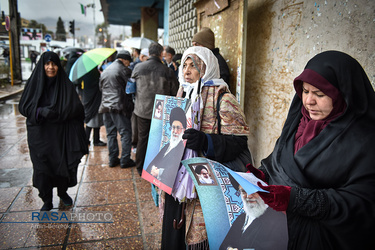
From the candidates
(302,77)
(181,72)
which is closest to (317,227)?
(302,77)

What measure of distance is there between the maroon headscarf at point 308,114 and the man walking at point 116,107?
3.62 m

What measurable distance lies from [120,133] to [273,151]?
3564 mm

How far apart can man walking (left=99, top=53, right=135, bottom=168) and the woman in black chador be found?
52.9 inches

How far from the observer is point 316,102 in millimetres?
1306

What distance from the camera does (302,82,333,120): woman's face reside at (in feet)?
4.19

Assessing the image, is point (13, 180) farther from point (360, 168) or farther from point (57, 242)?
point (360, 168)

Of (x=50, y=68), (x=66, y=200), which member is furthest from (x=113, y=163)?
(x=50, y=68)

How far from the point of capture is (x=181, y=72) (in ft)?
7.70

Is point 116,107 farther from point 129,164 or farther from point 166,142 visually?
point 166,142

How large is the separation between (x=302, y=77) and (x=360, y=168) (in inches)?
19.2

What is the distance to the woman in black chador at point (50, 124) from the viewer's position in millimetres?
3074

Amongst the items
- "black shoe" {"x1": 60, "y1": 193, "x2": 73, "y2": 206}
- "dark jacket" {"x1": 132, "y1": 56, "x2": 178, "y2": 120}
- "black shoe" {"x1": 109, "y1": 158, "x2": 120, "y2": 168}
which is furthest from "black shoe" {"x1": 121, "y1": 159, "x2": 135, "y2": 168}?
"black shoe" {"x1": 60, "y1": 193, "x2": 73, "y2": 206}

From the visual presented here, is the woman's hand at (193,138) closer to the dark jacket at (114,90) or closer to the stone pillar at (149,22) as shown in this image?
the dark jacket at (114,90)

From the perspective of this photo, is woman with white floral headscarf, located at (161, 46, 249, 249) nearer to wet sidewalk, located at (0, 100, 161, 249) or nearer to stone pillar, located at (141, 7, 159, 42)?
wet sidewalk, located at (0, 100, 161, 249)
